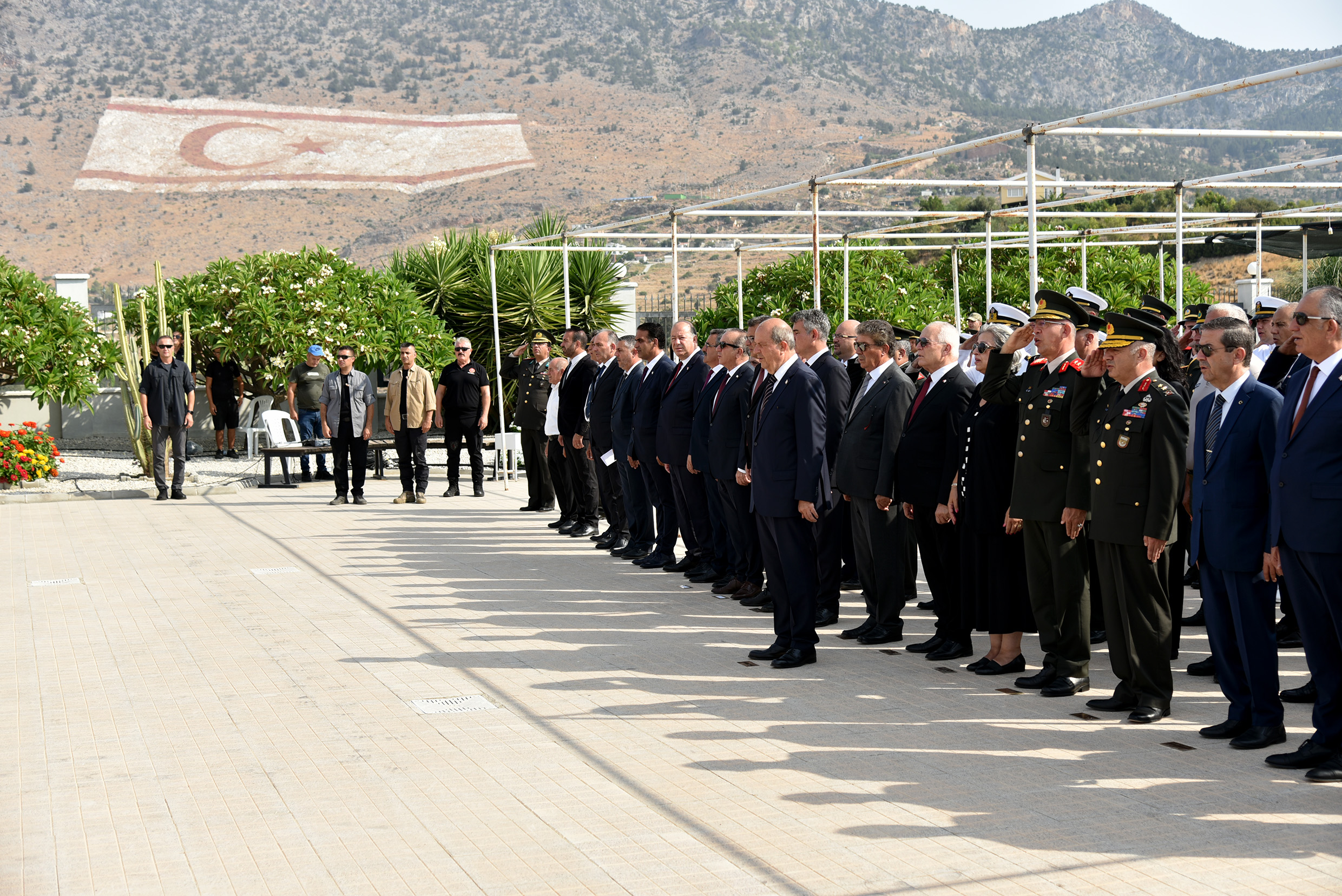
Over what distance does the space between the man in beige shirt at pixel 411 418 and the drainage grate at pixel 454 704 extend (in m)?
8.99

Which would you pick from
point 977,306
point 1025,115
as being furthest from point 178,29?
point 977,306

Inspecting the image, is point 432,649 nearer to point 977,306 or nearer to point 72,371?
point 72,371

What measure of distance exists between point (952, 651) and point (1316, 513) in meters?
2.54

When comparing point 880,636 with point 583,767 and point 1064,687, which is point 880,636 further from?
point 583,767

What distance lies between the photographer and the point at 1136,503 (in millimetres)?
5617

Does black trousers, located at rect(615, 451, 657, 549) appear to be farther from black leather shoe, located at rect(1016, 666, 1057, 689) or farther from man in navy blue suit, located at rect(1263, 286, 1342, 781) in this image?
man in navy blue suit, located at rect(1263, 286, 1342, 781)

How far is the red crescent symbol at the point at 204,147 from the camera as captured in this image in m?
95.6

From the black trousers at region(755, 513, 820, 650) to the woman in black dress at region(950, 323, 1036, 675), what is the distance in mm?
812

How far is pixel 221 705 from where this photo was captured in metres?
6.37

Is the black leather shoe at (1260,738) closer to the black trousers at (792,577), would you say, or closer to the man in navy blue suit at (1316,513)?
the man in navy blue suit at (1316,513)

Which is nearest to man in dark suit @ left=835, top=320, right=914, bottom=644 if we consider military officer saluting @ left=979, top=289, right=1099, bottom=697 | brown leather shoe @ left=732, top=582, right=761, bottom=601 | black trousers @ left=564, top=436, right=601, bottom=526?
military officer saluting @ left=979, top=289, right=1099, bottom=697

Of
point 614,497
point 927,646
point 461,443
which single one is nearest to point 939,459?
point 927,646

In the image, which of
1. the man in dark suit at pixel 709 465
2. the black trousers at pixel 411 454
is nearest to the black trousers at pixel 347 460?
the black trousers at pixel 411 454

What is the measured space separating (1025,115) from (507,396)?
86999 mm
